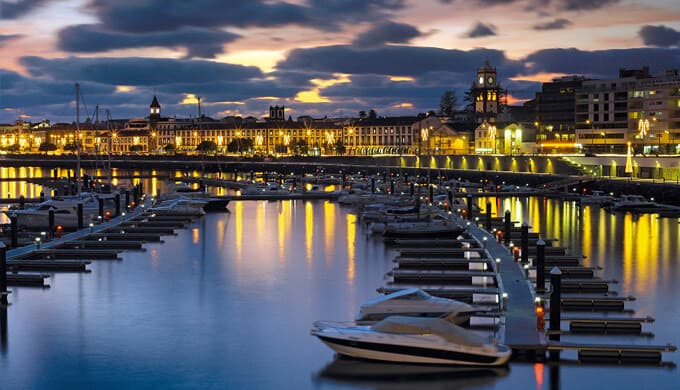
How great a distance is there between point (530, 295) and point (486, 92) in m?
166

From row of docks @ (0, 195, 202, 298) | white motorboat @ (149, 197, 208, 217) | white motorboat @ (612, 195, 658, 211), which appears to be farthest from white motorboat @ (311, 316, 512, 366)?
white motorboat @ (612, 195, 658, 211)

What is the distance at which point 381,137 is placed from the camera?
19225 centimetres

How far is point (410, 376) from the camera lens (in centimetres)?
2248

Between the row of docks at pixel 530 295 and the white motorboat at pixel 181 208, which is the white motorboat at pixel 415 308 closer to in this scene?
the row of docks at pixel 530 295

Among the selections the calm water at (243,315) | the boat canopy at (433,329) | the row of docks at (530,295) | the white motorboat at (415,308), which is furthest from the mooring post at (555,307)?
the white motorboat at (415,308)

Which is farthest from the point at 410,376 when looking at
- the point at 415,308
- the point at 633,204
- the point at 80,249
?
the point at 633,204

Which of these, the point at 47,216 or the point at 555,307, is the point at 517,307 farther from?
the point at 47,216

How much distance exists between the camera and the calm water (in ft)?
75.7

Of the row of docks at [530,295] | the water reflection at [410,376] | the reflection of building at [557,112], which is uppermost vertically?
the reflection of building at [557,112]

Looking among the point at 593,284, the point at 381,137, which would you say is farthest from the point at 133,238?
the point at 381,137

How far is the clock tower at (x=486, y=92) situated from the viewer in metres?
192

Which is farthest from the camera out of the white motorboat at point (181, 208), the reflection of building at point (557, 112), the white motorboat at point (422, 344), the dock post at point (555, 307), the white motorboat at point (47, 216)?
the reflection of building at point (557, 112)

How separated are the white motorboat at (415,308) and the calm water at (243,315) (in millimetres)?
1981

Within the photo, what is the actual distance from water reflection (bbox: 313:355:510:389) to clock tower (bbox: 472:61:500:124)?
168799mm
